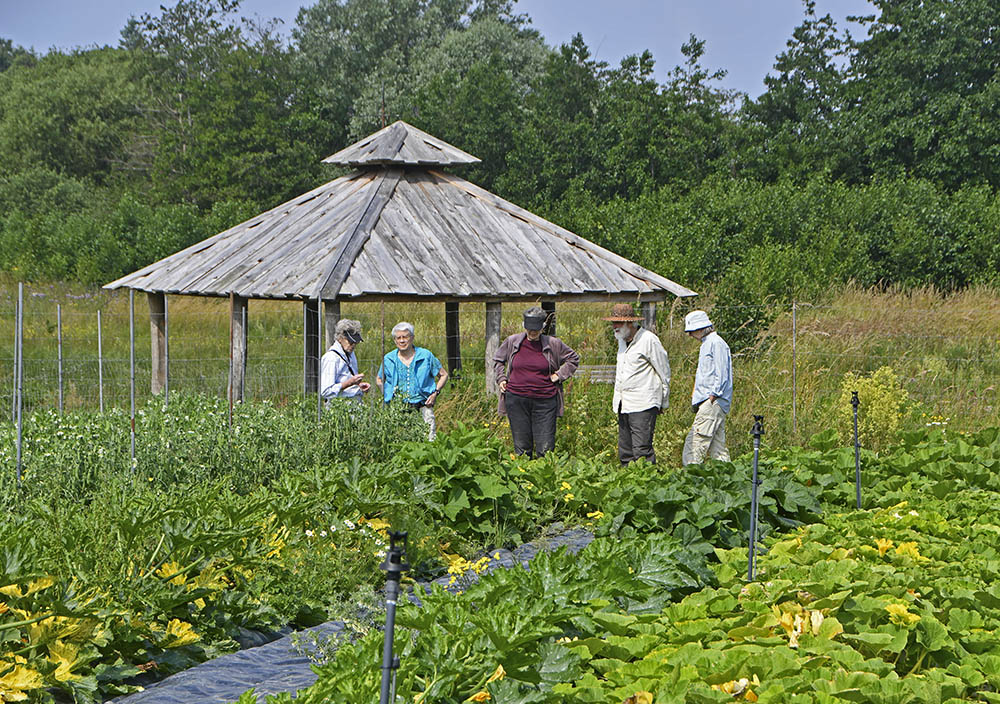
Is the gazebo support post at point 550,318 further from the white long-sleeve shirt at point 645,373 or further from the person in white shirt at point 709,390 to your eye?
the person in white shirt at point 709,390

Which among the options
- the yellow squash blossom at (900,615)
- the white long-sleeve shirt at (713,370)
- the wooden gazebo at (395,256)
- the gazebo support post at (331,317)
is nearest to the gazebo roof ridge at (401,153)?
the wooden gazebo at (395,256)

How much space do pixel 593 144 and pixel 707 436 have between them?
24.7 metres

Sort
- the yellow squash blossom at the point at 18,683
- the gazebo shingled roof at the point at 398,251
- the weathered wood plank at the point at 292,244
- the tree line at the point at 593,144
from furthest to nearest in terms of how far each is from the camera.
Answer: the tree line at the point at 593,144
the weathered wood plank at the point at 292,244
the gazebo shingled roof at the point at 398,251
the yellow squash blossom at the point at 18,683

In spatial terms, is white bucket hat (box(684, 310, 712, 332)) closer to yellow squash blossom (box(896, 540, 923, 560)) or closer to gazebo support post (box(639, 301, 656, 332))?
yellow squash blossom (box(896, 540, 923, 560))

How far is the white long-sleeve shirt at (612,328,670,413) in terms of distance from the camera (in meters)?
8.25

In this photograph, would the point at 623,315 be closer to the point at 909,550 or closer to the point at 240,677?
the point at 909,550

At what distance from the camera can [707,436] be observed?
325 inches

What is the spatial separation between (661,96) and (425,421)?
2627 centimetres

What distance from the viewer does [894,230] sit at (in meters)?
23.9

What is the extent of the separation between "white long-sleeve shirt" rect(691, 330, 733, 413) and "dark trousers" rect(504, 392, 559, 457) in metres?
1.13

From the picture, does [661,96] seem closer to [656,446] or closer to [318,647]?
[656,446]

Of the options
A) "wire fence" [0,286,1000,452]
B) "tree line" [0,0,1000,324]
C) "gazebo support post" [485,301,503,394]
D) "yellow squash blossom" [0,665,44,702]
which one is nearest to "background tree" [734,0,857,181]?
"tree line" [0,0,1000,324]

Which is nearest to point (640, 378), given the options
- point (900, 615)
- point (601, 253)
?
point (601, 253)

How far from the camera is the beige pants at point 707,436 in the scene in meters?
8.21
